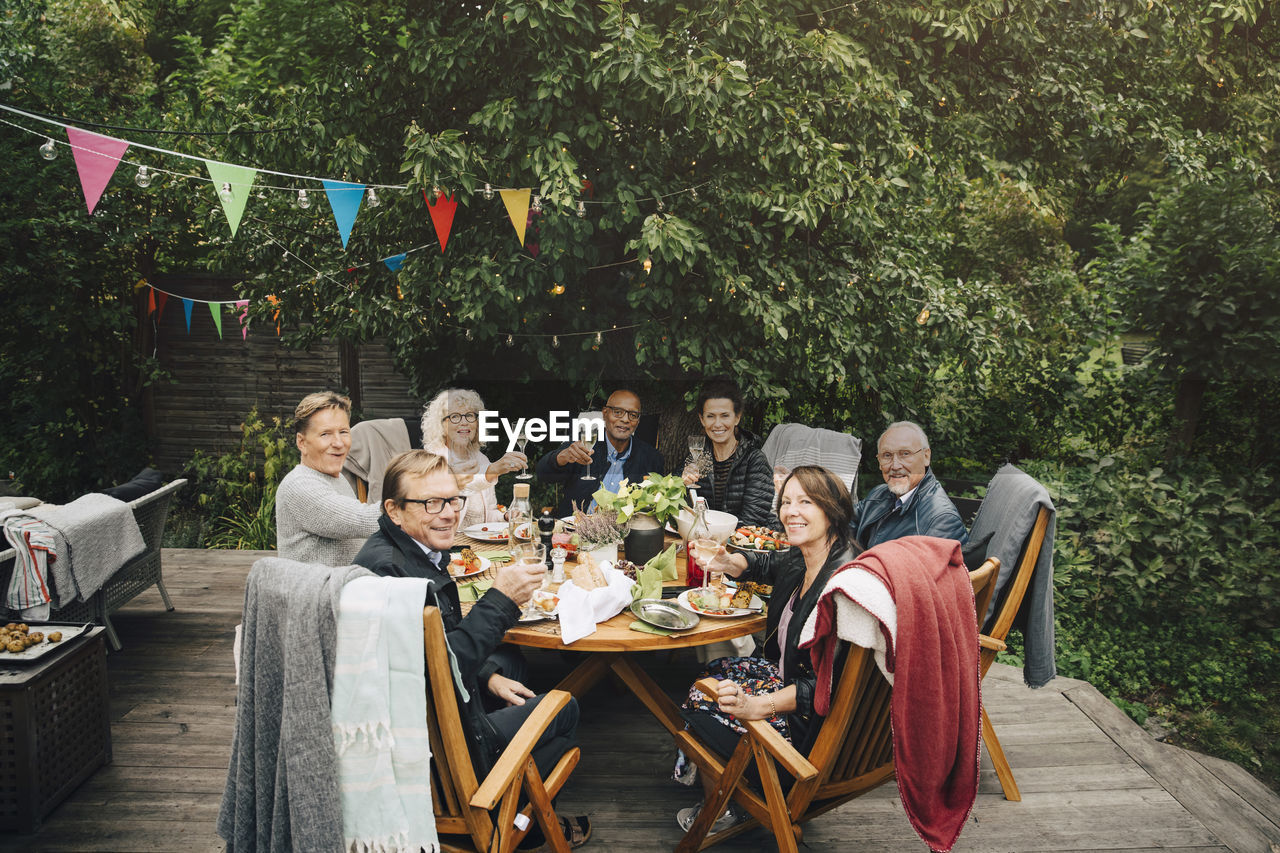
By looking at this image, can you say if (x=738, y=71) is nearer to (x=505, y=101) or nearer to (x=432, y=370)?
(x=505, y=101)

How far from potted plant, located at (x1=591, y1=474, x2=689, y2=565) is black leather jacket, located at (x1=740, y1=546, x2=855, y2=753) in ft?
1.14

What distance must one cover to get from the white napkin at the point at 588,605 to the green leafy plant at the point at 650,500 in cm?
27

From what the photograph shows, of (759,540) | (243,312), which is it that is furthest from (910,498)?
(243,312)

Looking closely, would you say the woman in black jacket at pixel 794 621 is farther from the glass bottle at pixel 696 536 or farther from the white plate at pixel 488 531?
the white plate at pixel 488 531

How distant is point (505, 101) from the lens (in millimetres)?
3605

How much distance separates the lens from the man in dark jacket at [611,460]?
3904 mm

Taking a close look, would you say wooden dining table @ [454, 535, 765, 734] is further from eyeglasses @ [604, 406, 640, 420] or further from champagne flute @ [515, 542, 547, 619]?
eyeglasses @ [604, 406, 640, 420]

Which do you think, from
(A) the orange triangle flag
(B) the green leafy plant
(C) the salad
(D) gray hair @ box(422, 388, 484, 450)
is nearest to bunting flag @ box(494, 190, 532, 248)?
(A) the orange triangle flag

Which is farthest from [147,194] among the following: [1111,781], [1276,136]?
[1276,136]

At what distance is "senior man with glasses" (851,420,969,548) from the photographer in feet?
9.33

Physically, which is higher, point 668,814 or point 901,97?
point 901,97

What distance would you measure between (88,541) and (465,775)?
277cm

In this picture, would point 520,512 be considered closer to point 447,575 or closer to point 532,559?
point 532,559

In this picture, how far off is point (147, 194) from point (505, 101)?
15.6 ft
